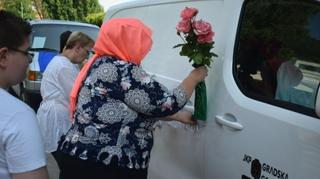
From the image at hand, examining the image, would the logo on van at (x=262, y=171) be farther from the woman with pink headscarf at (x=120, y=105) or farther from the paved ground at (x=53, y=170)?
the paved ground at (x=53, y=170)

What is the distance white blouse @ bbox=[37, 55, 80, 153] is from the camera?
15.5 feet

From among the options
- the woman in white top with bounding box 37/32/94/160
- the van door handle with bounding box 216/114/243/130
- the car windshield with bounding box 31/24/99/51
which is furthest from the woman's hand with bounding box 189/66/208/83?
the car windshield with bounding box 31/24/99/51

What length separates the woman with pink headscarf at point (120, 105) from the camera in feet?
9.00

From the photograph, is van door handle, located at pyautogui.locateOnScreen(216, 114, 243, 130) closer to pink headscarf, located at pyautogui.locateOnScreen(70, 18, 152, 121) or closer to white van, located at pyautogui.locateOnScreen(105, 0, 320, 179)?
white van, located at pyautogui.locateOnScreen(105, 0, 320, 179)

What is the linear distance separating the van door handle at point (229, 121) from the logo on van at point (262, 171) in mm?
152

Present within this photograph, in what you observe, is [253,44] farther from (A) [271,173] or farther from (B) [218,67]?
(A) [271,173]

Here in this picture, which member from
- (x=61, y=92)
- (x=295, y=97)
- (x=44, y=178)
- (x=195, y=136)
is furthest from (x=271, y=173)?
(x=61, y=92)

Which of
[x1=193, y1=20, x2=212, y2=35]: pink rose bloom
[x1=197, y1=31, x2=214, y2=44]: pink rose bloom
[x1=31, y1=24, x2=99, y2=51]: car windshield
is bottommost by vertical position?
[x1=31, y1=24, x2=99, y2=51]: car windshield

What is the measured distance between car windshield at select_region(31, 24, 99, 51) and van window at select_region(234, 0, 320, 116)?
23.0ft

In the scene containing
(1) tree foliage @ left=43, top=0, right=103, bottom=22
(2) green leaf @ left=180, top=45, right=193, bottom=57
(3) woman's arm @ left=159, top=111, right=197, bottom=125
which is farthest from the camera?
(1) tree foliage @ left=43, top=0, right=103, bottom=22

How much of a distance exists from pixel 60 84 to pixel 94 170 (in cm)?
199

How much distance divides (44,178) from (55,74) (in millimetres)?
2951

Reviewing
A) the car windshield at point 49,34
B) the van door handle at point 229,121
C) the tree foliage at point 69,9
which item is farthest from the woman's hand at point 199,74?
the tree foliage at point 69,9

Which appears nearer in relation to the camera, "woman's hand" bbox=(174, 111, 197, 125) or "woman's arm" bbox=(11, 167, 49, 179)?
"woman's arm" bbox=(11, 167, 49, 179)
